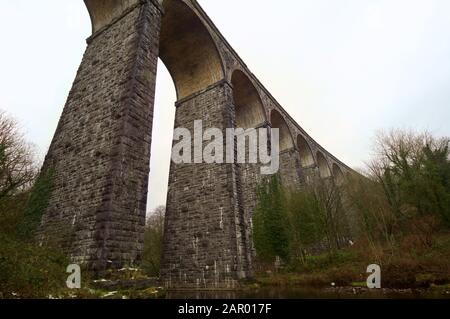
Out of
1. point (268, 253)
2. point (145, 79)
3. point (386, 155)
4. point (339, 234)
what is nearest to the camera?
→ point (145, 79)

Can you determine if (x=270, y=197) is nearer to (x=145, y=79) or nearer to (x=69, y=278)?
(x=145, y=79)

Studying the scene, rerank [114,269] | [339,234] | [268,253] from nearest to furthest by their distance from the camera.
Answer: [114,269] → [268,253] → [339,234]

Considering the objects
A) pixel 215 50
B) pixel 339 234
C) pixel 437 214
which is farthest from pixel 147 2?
pixel 437 214

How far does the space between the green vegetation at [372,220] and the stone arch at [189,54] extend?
25.2 feet

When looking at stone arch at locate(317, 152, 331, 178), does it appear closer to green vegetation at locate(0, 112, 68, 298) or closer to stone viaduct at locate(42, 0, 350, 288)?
stone viaduct at locate(42, 0, 350, 288)

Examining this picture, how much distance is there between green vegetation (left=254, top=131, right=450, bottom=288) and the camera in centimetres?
1440

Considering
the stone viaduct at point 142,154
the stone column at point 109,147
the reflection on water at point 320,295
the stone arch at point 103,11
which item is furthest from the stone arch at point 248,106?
the reflection on water at point 320,295

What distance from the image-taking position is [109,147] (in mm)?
8586

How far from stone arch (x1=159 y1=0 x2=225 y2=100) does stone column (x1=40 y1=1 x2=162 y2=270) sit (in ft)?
14.5

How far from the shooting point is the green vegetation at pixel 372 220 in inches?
567

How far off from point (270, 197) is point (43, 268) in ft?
42.6

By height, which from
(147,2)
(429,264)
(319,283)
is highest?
(147,2)

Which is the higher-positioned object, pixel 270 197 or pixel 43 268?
pixel 270 197

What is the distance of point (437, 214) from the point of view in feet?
60.0
